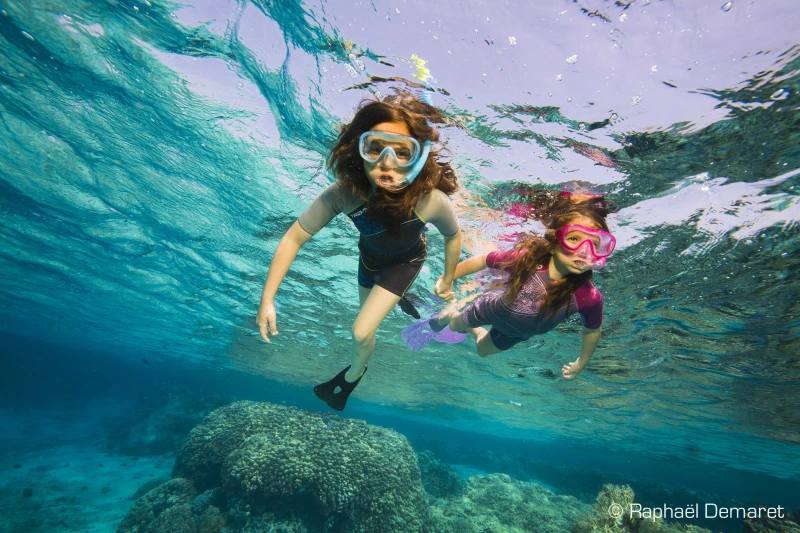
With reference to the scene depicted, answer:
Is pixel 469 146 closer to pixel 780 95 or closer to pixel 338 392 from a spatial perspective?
pixel 780 95

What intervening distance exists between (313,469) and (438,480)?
12.5m

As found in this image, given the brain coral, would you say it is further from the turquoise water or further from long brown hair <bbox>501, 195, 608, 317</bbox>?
long brown hair <bbox>501, 195, 608, 317</bbox>

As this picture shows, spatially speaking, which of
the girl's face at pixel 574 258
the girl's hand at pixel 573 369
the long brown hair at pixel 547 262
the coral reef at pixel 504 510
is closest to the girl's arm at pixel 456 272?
the long brown hair at pixel 547 262

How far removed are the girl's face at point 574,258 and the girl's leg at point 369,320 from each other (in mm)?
2269

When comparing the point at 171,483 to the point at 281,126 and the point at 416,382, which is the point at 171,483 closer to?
the point at 281,126

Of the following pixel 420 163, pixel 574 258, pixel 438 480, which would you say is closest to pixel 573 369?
pixel 574 258

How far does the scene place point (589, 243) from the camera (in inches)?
159

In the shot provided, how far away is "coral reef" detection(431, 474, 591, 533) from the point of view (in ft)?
43.3

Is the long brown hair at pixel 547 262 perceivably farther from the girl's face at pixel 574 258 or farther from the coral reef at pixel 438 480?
the coral reef at pixel 438 480

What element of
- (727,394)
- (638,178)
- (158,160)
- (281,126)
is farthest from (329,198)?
(727,394)

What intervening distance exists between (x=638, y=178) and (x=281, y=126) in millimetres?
8436

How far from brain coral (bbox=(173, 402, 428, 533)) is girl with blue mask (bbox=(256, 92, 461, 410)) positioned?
7447 millimetres

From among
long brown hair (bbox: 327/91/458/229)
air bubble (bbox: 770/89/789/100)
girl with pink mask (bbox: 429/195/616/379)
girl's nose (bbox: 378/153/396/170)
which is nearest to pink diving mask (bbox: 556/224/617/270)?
girl with pink mask (bbox: 429/195/616/379)

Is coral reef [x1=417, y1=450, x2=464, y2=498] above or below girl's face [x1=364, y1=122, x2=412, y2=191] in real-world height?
below
